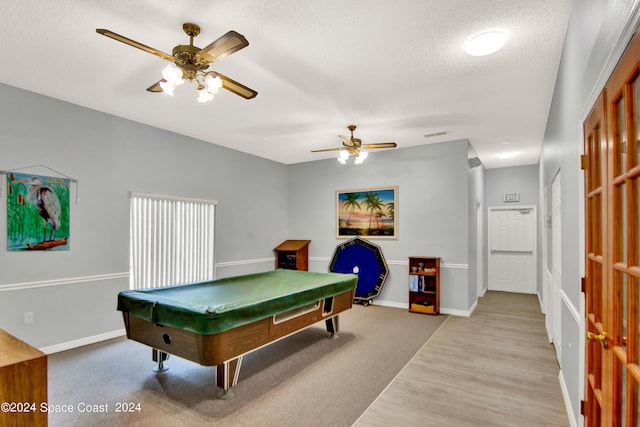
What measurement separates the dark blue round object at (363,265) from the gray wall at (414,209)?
6.2 inches

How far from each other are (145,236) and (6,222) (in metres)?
1.40

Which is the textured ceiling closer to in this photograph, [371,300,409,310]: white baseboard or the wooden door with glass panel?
the wooden door with glass panel

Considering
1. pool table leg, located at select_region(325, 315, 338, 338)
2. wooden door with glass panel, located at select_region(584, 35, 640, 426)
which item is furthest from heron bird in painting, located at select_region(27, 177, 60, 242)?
wooden door with glass panel, located at select_region(584, 35, 640, 426)

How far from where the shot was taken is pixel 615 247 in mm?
1257

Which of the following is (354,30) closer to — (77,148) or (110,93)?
(110,93)

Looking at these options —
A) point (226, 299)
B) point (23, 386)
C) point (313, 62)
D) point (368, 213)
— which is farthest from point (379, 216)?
point (23, 386)

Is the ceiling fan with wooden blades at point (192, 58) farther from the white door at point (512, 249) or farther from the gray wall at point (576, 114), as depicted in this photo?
the white door at point (512, 249)

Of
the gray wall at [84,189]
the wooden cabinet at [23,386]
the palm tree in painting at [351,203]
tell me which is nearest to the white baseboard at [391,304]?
the palm tree in painting at [351,203]

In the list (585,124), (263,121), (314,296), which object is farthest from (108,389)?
(585,124)

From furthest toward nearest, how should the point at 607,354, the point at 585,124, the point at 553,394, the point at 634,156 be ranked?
the point at 553,394 → the point at 585,124 → the point at 607,354 → the point at 634,156

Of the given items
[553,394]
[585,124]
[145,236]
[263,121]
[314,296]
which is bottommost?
[553,394]

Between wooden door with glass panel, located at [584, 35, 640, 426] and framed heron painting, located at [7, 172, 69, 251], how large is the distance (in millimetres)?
4618

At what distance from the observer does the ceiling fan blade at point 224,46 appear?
1.86 m

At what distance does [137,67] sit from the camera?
113 inches
